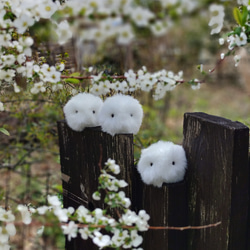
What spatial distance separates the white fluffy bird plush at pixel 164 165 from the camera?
44.3 inches

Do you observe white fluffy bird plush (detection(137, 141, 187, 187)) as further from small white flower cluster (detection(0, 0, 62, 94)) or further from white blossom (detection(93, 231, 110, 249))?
small white flower cluster (detection(0, 0, 62, 94))

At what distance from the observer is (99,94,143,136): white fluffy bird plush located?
4.11 feet

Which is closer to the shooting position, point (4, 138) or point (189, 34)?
point (4, 138)

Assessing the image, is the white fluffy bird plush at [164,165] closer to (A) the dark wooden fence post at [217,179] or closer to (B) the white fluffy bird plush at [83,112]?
(A) the dark wooden fence post at [217,179]

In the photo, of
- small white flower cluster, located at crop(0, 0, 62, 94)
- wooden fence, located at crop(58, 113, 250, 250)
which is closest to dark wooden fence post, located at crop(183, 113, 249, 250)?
wooden fence, located at crop(58, 113, 250, 250)

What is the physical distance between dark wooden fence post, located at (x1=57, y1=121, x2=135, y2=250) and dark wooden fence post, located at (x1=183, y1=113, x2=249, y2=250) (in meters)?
0.20

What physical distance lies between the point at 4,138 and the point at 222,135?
5.84 feet

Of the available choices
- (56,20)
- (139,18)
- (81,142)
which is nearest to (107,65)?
(81,142)

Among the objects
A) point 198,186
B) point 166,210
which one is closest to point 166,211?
point 166,210

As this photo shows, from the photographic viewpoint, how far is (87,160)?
137cm

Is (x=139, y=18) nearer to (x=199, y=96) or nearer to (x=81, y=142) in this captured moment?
(x=81, y=142)

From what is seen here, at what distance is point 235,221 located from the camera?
3.48 feet

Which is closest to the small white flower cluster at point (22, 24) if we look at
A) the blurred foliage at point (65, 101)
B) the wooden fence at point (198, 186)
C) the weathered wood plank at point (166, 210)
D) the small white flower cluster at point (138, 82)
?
the blurred foliage at point (65, 101)

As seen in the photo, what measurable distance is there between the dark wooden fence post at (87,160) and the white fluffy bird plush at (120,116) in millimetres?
32
